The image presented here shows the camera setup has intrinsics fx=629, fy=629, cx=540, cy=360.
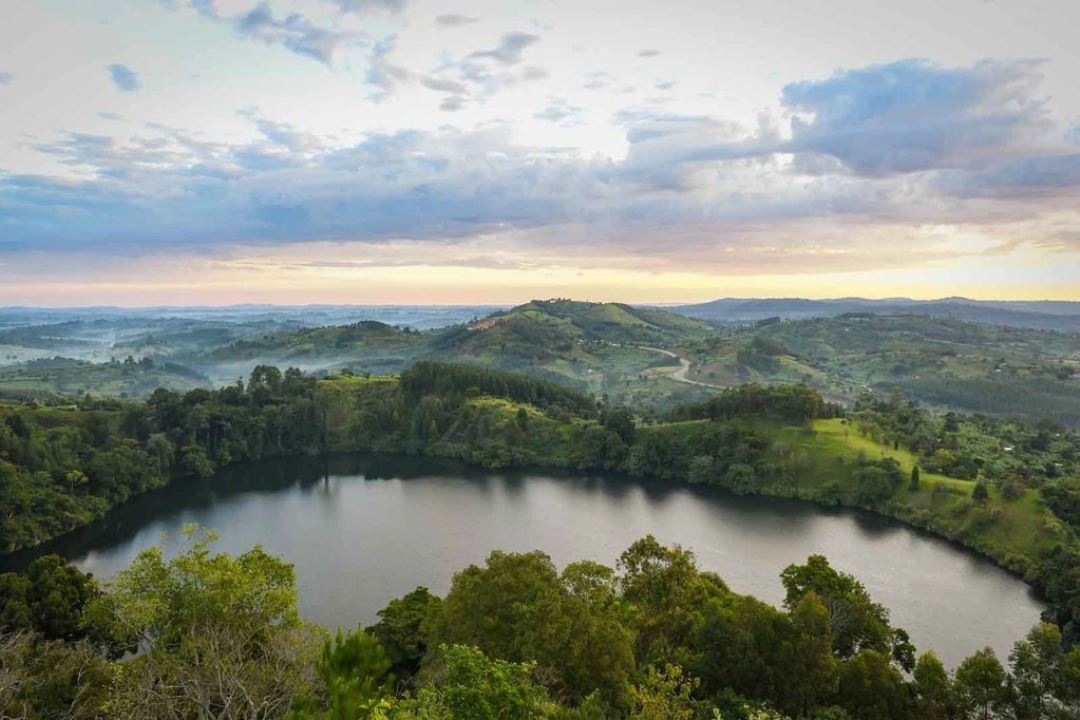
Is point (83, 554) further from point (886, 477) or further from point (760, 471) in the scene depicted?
point (886, 477)

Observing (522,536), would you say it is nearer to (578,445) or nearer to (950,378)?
(578,445)

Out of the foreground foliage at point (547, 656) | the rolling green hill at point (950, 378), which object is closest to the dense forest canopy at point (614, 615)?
the foreground foliage at point (547, 656)

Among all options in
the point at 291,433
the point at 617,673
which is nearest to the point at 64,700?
the point at 617,673

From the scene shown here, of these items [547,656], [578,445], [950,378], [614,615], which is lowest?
[578,445]

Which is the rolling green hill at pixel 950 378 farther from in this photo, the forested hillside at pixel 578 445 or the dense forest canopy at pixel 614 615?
the dense forest canopy at pixel 614 615

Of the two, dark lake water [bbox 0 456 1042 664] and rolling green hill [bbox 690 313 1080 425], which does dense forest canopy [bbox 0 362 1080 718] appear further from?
rolling green hill [bbox 690 313 1080 425]

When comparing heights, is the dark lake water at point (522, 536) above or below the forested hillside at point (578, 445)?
below

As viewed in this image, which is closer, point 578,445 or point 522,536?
point 522,536

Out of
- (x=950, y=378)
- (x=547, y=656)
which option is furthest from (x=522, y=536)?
(x=950, y=378)
